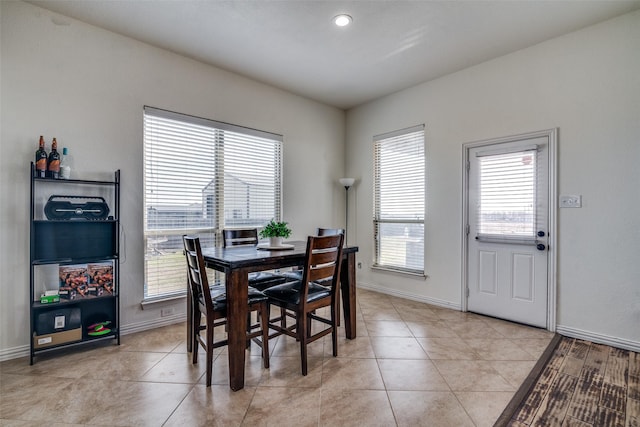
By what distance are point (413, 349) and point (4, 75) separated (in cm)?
406

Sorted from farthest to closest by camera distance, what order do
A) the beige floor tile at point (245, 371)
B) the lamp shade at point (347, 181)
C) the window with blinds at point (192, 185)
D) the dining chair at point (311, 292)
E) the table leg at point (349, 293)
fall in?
the lamp shade at point (347, 181)
the window with blinds at point (192, 185)
the table leg at point (349, 293)
the dining chair at point (311, 292)
the beige floor tile at point (245, 371)

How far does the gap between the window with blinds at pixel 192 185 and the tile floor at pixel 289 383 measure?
32.5 inches

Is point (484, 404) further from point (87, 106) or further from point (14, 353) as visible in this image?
point (87, 106)

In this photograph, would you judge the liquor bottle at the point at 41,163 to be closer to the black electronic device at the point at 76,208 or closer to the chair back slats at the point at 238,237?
the black electronic device at the point at 76,208

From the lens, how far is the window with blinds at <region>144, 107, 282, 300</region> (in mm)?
3230

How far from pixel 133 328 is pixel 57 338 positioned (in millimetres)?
630

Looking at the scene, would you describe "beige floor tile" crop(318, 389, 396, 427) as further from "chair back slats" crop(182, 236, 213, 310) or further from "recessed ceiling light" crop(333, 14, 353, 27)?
"recessed ceiling light" crop(333, 14, 353, 27)

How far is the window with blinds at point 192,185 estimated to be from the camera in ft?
10.6

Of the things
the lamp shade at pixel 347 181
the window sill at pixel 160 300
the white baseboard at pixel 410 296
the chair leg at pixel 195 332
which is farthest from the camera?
the lamp shade at pixel 347 181

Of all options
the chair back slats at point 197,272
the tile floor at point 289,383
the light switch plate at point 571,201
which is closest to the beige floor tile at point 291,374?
the tile floor at point 289,383

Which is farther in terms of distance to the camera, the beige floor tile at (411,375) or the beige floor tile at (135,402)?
the beige floor tile at (411,375)

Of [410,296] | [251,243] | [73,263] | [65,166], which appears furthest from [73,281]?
[410,296]

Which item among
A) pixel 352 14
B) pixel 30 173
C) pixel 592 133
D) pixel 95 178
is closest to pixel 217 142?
pixel 95 178

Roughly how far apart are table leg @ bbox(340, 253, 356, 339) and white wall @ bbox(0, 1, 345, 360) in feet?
6.09
